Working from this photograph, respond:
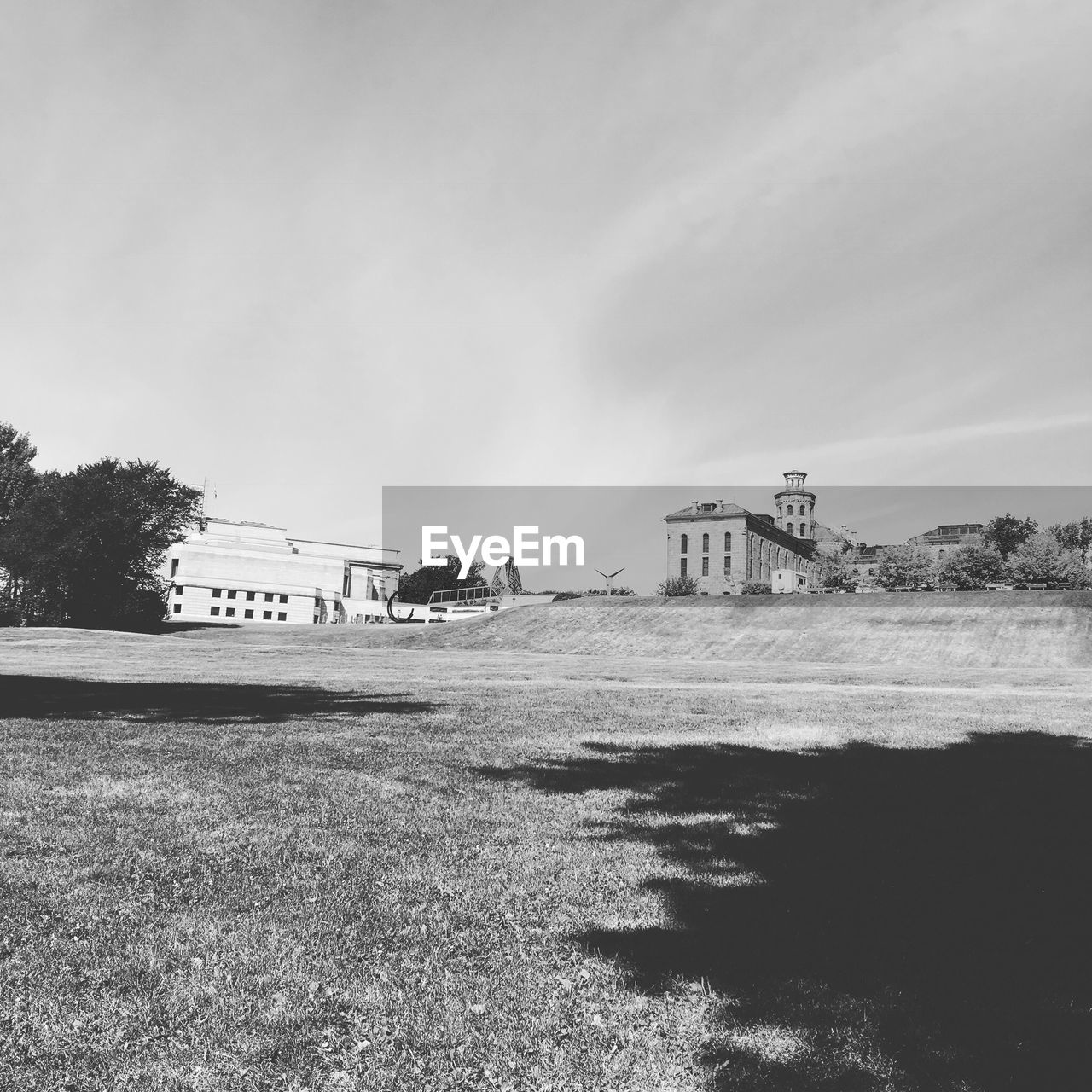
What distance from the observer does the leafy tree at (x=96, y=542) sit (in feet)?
203

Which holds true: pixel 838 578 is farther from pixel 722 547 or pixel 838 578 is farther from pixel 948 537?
pixel 948 537

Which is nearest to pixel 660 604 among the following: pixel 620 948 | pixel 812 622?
pixel 812 622

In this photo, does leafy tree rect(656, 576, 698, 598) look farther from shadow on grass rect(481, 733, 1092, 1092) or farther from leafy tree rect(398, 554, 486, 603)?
shadow on grass rect(481, 733, 1092, 1092)

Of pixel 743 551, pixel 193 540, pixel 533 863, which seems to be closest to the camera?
pixel 533 863

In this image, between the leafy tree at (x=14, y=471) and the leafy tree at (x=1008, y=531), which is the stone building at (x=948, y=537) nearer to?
the leafy tree at (x=1008, y=531)

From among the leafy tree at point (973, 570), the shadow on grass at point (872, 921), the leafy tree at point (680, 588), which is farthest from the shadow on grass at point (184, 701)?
the leafy tree at point (973, 570)

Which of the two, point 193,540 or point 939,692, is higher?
point 193,540

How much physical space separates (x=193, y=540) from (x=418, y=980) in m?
114

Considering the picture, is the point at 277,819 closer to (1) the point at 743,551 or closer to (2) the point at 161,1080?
(2) the point at 161,1080

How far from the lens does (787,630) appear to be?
56.4 metres

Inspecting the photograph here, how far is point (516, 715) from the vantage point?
619 inches

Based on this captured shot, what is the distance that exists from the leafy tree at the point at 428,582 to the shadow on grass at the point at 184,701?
113 m

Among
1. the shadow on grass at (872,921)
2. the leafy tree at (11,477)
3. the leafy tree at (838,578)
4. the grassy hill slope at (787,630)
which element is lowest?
the grassy hill slope at (787,630)

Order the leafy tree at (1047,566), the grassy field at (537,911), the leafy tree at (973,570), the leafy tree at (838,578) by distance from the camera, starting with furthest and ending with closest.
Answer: the leafy tree at (838,578) < the leafy tree at (973,570) < the leafy tree at (1047,566) < the grassy field at (537,911)
